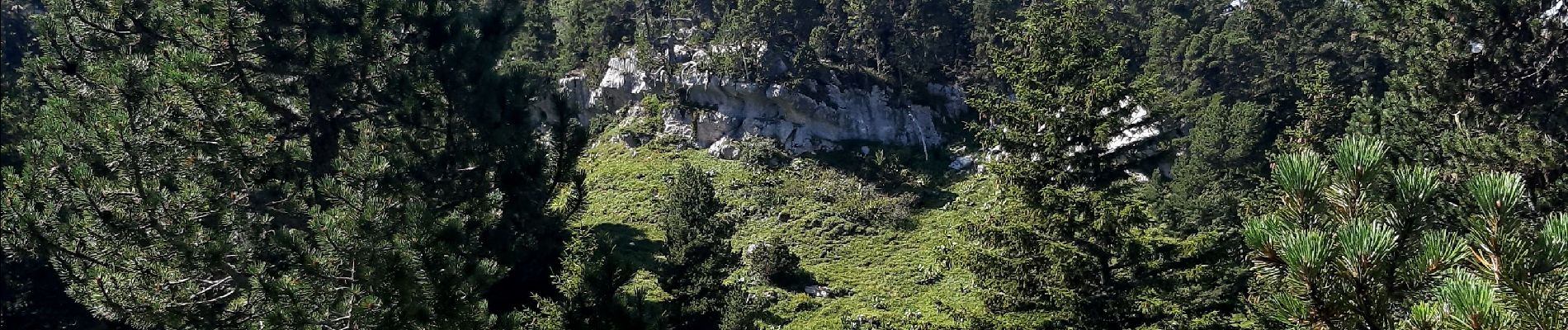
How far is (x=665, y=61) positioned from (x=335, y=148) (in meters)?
37.2

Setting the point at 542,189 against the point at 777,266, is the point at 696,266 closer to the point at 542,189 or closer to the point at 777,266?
the point at 542,189

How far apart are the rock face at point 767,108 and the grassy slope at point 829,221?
1822 millimetres

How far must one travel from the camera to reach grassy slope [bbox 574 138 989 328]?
79.4 feet

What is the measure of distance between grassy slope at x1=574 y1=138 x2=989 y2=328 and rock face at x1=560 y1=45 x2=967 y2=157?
182 centimetres

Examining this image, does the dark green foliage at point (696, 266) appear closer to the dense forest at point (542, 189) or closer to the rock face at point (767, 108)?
the dense forest at point (542, 189)

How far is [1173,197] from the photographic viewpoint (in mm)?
27188

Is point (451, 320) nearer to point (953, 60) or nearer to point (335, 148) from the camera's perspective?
point (335, 148)

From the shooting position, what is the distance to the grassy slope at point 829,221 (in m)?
24.2

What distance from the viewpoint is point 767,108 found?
42312mm

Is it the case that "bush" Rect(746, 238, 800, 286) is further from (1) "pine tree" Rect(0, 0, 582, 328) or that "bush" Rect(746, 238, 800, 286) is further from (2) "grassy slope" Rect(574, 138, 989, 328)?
(1) "pine tree" Rect(0, 0, 582, 328)

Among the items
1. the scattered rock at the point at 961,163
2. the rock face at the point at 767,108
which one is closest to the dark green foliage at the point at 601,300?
the rock face at the point at 767,108

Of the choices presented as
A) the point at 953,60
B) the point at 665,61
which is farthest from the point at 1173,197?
the point at 665,61

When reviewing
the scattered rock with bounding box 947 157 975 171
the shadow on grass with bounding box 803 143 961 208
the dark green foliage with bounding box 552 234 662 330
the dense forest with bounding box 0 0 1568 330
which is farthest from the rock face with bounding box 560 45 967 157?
the dark green foliage with bounding box 552 234 662 330

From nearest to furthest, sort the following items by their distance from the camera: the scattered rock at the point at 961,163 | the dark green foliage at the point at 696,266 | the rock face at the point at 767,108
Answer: the dark green foliage at the point at 696,266
the scattered rock at the point at 961,163
the rock face at the point at 767,108
